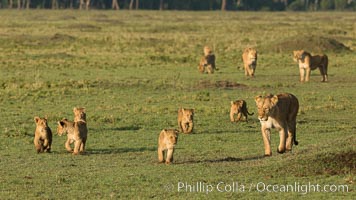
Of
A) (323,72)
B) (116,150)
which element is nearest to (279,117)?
(116,150)

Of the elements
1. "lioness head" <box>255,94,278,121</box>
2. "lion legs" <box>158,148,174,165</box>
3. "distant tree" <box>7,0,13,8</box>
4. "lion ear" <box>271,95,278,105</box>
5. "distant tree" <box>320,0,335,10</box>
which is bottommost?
"distant tree" <box>7,0,13,8</box>

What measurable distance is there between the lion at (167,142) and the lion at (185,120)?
331cm

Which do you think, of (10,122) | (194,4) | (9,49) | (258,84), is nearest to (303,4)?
(194,4)

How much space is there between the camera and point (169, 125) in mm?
18609

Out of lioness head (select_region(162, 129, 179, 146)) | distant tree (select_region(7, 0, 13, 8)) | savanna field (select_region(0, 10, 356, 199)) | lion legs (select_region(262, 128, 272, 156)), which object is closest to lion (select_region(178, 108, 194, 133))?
savanna field (select_region(0, 10, 356, 199))

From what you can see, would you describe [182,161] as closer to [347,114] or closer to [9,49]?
[347,114]

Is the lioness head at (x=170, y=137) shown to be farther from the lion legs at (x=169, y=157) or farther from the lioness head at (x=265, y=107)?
the lioness head at (x=265, y=107)

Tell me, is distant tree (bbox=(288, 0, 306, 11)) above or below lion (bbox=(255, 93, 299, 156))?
below

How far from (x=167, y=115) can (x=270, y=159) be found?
7.24 meters

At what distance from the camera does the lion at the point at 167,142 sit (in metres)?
12.9

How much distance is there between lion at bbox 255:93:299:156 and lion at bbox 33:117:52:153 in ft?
10.8

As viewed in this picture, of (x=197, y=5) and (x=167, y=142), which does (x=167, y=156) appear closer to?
(x=167, y=142)

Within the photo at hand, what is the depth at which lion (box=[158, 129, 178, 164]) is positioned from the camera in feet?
42.4

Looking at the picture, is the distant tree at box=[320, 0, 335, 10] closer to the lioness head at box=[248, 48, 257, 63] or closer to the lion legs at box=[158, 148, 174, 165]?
the lioness head at box=[248, 48, 257, 63]
